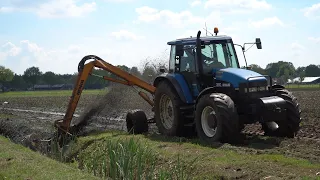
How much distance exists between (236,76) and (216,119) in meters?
1.15

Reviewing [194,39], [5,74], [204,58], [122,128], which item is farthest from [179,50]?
[5,74]

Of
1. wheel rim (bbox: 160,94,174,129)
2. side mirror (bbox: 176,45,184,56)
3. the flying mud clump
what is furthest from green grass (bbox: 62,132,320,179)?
the flying mud clump

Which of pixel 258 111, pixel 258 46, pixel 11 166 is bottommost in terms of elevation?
pixel 11 166

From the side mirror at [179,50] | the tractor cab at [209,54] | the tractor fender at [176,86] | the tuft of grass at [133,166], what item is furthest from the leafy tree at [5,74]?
the tuft of grass at [133,166]

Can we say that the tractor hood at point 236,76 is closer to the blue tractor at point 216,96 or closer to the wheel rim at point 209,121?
the blue tractor at point 216,96

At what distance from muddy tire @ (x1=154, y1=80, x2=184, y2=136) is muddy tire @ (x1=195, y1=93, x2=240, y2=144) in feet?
3.99

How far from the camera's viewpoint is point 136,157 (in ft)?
27.0

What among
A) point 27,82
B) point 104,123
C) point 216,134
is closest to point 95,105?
point 104,123

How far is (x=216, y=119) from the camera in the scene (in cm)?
1080

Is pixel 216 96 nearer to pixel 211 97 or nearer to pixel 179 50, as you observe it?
pixel 211 97

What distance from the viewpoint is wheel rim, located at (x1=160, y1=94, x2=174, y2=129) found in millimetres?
13273

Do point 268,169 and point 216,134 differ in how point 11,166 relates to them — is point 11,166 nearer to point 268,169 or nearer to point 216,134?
point 216,134

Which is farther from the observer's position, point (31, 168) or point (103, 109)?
point (103, 109)

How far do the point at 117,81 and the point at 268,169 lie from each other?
25.5ft
